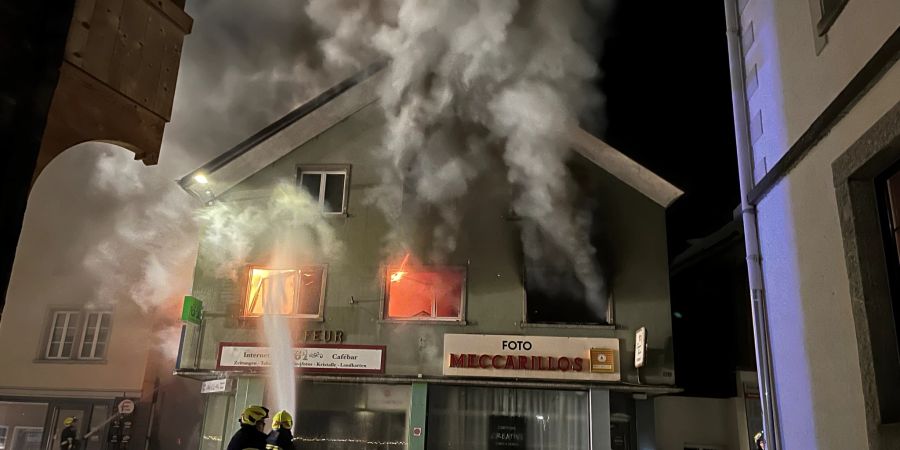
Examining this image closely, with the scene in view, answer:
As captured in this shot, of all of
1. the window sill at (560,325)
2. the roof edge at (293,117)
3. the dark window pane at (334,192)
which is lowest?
the window sill at (560,325)

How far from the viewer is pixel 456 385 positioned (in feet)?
42.7

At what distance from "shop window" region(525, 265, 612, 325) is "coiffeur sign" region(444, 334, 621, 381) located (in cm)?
46

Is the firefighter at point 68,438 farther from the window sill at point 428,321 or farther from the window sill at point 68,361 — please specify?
the window sill at point 428,321

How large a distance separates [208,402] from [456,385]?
4.96 metres

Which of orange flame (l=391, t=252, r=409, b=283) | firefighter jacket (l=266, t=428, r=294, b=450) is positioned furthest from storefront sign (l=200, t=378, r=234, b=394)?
firefighter jacket (l=266, t=428, r=294, b=450)

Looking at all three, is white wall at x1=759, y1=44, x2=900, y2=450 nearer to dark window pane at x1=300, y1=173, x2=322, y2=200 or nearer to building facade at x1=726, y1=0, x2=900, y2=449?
building facade at x1=726, y1=0, x2=900, y2=449

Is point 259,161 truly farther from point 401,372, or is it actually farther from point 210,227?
point 401,372

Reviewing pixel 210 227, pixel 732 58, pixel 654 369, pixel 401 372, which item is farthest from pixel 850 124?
pixel 210 227

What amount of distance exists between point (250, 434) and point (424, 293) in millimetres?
6789

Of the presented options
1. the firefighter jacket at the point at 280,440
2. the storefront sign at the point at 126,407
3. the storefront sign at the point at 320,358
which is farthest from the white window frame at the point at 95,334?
the firefighter jacket at the point at 280,440

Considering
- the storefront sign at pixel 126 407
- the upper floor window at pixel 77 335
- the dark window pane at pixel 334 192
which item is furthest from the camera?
the upper floor window at pixel 77 335

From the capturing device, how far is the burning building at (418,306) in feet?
42.3

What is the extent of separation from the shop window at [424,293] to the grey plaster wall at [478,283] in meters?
0.18

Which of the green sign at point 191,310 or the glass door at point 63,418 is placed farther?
the glass door at point 63,418
